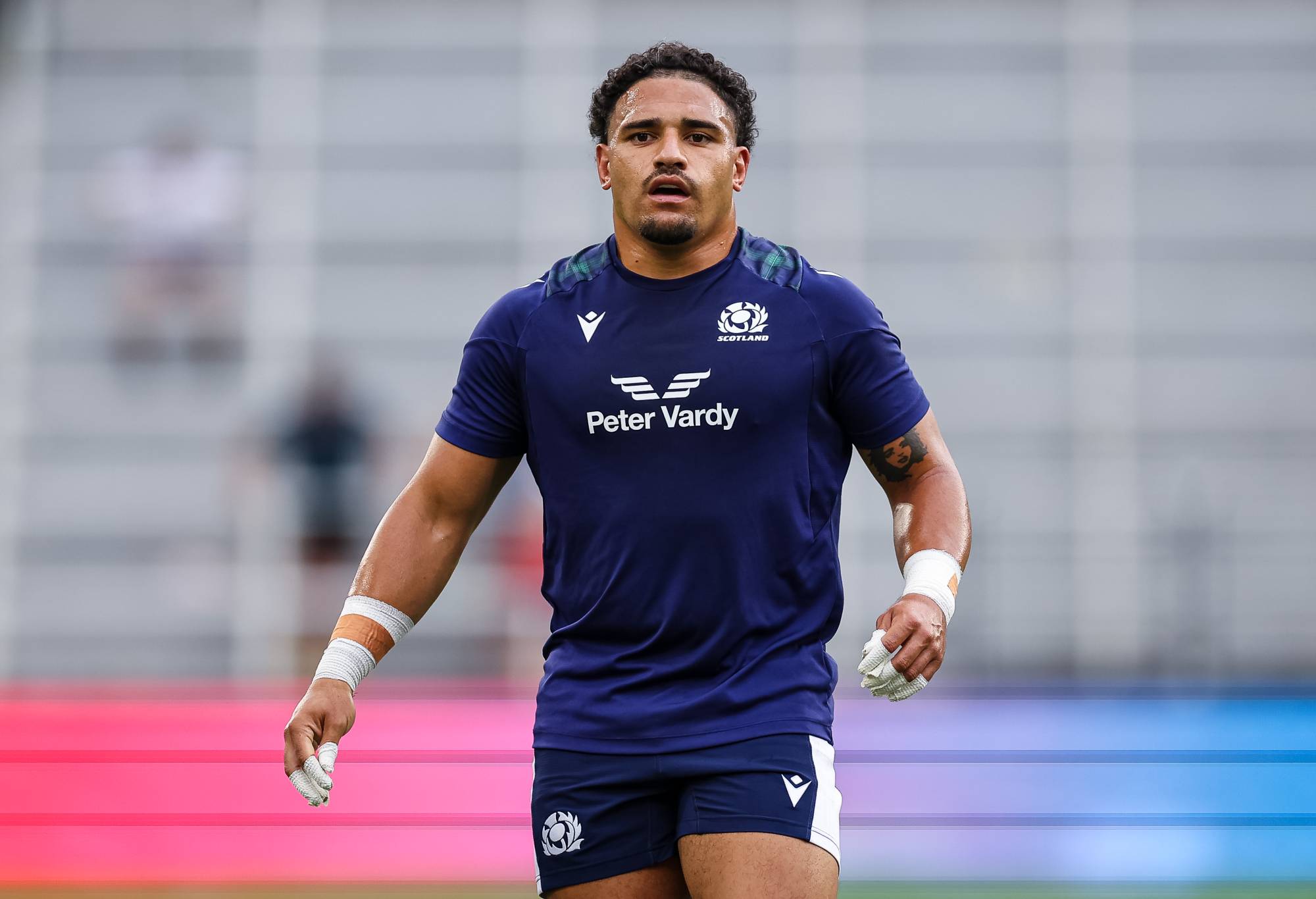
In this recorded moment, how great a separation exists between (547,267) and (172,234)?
3283mm

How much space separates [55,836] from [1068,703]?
4.05 m

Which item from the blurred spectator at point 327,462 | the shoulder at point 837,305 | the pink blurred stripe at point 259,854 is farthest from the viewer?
the blurred spectator at point 327,462

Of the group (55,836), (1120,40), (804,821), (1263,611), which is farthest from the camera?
(1120,40)

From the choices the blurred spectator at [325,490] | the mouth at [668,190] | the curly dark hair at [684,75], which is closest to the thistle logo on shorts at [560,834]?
the mouth at [668,190]

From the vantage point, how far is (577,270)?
12.0 ft

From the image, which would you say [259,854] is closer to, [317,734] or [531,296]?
[317,734]

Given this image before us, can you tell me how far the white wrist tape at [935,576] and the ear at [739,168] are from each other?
0.93 m

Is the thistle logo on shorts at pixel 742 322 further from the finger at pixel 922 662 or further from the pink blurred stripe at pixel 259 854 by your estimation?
the pink blurred stripe at pixel 259 854

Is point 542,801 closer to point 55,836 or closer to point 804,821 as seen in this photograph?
point 804,821

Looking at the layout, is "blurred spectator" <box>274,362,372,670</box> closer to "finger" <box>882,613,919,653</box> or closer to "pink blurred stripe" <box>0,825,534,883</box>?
"pink blurred stripe" <box>0,825,534,883</box>

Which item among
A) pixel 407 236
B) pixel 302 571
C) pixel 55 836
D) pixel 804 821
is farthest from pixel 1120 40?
pixel 804 821

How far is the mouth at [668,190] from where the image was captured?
138 inches

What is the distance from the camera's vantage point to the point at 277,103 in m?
14.7

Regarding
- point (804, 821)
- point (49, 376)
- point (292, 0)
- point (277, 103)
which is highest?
point (292, 0)
